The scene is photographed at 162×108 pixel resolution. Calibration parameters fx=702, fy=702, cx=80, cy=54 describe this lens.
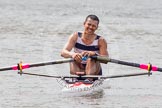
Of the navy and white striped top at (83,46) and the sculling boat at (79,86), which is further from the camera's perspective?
the navy and white striped top at (83,46)

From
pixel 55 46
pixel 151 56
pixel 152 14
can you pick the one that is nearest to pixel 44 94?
pixel 151 56

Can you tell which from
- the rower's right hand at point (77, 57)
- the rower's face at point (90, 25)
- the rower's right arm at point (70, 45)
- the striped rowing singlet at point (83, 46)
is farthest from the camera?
the striped rowing singlet at point (83, 46)

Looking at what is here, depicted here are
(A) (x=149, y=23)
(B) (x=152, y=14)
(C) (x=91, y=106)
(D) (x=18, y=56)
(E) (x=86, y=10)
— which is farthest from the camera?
(E) (x=86, y=10)

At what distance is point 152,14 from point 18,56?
1998 centimetres

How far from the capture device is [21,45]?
23.1m

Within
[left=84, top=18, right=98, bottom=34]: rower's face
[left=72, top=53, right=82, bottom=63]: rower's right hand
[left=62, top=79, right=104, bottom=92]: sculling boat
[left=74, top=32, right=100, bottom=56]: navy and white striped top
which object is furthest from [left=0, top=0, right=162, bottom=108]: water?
[left=84, top=18, right=98, bottom=34]: rower's face

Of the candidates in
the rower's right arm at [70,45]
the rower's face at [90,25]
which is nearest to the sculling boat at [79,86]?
the rower's right arm at [70,45]

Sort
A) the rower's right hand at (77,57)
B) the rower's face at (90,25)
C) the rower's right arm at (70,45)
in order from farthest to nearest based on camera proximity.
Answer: the rower's right arm at (70,45) → the rower's face at (90,25) → the rower's right hand at (77,57)

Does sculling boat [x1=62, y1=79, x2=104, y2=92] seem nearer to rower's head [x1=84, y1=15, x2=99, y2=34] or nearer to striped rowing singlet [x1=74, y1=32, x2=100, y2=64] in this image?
striped rowing singlet [x1=74, y1=32, x2=100, y2=64]

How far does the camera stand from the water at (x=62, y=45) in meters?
14.2

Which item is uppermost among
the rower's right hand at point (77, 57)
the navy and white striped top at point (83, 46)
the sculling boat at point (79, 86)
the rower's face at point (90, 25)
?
the rower's face at point (90, 25)

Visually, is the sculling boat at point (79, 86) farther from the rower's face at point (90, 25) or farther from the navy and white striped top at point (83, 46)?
the rower's face at point (90, 25)

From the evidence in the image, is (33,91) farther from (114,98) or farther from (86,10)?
(86,10)

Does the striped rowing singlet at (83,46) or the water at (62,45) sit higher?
the striped rowing singlet at (83,46)
